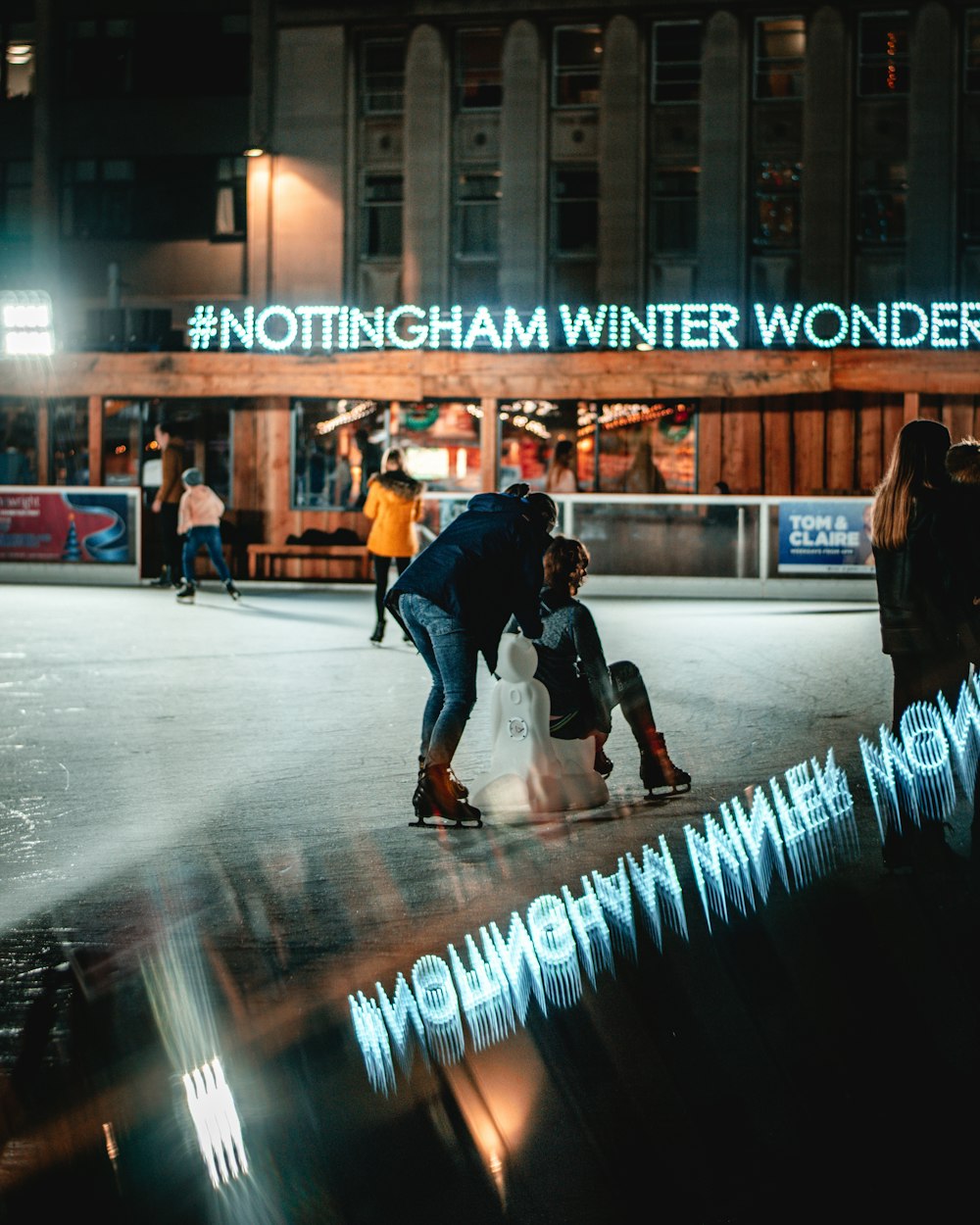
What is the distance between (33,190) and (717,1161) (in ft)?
107

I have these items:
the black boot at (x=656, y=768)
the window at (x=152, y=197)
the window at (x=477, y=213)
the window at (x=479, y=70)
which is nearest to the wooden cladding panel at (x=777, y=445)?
the window at (x=477, y=213)

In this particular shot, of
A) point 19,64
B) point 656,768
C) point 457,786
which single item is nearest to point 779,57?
point 19,64

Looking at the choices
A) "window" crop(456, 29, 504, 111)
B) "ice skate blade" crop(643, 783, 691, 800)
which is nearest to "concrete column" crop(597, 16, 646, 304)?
"window" crop(456, 29, 504, 111)

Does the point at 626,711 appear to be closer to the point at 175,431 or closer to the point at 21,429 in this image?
the point at 175,431

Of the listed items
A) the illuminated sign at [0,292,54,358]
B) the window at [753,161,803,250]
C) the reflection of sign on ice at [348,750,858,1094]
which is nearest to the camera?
the reflection of sign on ice at [348,750,858,1094]

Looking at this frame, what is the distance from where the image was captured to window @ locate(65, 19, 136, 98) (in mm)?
32906

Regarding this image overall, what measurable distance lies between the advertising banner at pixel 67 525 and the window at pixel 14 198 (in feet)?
33.0

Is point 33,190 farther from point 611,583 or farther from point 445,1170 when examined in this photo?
point 445,1170

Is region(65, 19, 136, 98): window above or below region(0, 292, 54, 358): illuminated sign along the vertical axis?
above

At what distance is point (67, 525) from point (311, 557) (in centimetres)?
429

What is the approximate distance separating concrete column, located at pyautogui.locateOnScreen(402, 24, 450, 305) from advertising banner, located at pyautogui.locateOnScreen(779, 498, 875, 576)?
10.7 m

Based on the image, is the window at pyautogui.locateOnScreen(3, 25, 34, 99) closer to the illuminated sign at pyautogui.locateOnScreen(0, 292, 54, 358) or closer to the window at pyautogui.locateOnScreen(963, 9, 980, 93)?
the illuminated sign at pyautogui.locateOnScreen(0, 292, 54, 358)

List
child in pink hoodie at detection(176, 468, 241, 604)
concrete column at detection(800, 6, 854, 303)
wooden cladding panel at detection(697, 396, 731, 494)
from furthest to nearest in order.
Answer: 1. concrete column at detection(800, 6, 854, 303)
2. wooden cladding panel at detection(697, 396, 731, 494)
3. child in pink hoodie at detection(176, 468, 241, 604)

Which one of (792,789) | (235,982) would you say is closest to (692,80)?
(792,789)
